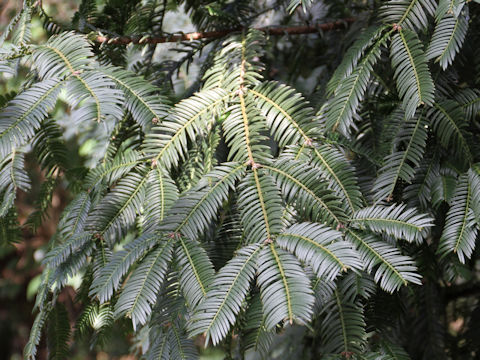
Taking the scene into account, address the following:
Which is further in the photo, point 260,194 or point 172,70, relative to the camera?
point 172,70

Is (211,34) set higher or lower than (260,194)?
higher

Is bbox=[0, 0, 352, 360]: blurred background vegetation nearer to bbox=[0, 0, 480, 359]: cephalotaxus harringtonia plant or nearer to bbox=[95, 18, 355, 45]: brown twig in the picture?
bbox=[95, 18, 355, 45]: brown twig

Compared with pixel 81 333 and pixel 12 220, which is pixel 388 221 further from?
pixel 12 220

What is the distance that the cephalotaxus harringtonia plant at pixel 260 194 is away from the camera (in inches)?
25.6

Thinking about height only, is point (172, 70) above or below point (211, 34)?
below

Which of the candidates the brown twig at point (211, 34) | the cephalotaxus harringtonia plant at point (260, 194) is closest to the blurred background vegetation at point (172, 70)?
the brown twig at point (211, 34)

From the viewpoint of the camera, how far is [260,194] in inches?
27.9

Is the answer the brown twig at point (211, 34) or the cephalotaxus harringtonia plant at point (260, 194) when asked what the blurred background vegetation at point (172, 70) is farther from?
the cephalotaxus harringtonia plant at point (260, 194)

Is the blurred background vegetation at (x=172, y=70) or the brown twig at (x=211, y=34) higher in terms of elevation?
the brown twig at (x=211, y=34)

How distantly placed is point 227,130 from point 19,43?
39 centimetres

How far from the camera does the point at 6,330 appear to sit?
3.24 meters

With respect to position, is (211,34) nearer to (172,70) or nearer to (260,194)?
(172,70)

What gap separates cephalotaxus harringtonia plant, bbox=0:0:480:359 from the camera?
0.65 meters

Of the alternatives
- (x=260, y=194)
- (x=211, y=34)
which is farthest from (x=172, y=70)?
(x=260, y=194)
